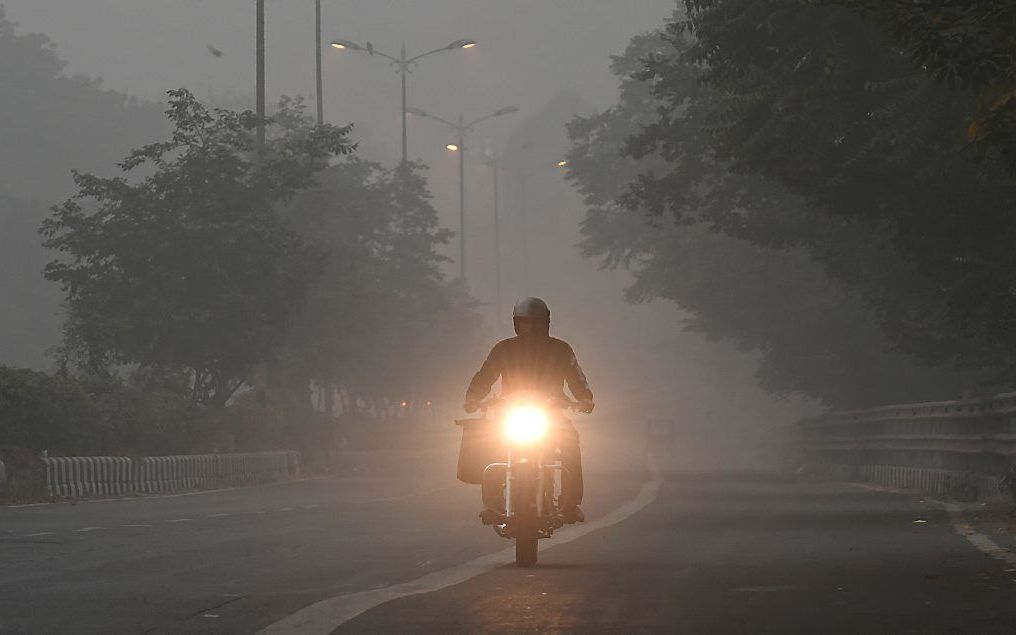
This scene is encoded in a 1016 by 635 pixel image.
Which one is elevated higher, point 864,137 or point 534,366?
point 864,137

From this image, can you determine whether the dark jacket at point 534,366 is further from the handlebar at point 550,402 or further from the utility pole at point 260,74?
the utility pole at point 260,74

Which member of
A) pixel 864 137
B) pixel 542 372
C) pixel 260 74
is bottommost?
pixel 542 372

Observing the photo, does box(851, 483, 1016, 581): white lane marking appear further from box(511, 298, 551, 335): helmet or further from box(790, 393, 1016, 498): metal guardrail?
box(511, 298, 551, 335): helmet

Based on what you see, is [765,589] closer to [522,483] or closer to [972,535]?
[522,483]

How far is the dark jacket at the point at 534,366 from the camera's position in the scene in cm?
1491

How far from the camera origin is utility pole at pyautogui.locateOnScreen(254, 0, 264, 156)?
50844 mm

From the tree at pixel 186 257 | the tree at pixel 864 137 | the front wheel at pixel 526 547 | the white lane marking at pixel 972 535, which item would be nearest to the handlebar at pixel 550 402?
the front wheel at pixel 526 547

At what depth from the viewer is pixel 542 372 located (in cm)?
1495

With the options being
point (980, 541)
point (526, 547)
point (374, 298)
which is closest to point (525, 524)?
point (526, 547)

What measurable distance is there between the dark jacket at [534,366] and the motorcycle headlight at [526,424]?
18cm

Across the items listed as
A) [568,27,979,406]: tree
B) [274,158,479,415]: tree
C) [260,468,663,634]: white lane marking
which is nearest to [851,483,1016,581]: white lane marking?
[260,468,663,634]: white lane marking

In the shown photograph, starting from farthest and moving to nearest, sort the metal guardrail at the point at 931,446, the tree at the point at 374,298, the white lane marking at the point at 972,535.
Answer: the tree at the point at 374,298
the metal guardrail at the point at 931,446
the white lane marking at the point at 972,535

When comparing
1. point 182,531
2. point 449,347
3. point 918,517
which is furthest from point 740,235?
point 449,347

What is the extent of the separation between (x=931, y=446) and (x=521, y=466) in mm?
18087
